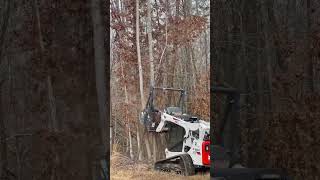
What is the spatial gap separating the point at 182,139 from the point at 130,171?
6.71ft

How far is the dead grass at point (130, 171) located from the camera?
7391 millimetres

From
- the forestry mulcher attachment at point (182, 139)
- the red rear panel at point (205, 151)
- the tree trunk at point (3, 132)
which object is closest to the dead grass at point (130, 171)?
the forestry mulcher attachment at point (182, 139)

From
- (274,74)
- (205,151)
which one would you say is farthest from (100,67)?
(205,151)

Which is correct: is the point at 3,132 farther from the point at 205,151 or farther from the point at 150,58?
the point at 150,58

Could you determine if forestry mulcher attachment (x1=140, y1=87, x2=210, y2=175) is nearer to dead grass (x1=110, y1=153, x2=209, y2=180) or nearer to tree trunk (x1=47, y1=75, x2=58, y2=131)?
dead grass (x1=110, y1=153, x2=209, y2=180)

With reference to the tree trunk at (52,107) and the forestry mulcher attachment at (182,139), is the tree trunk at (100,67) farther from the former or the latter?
the forestry mulcher attachment at (182,139)

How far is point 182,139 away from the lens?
6.88 metres

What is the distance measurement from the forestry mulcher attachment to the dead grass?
172 millimetres

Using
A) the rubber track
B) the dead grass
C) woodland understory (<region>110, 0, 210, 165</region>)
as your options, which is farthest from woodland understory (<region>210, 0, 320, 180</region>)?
woodland understory (<region>110, 0, 210, 165</region>)

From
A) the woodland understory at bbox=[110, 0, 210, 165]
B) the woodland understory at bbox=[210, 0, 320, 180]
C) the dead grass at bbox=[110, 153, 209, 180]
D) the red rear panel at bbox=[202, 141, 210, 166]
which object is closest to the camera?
the woodland understory at bbox=[210, 0, 320, 180]

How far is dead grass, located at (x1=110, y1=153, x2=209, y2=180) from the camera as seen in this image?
7.39 metres

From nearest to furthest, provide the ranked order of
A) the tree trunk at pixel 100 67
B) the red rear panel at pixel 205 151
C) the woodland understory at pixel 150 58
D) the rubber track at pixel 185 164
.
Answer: the tree trunk at pixel 100 67 < the red rear panel at pixel 205 151 < the rubber track at pixel 185 164 < the woodland understory at pixel 150 58

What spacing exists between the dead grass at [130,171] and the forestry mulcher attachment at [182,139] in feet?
0.57

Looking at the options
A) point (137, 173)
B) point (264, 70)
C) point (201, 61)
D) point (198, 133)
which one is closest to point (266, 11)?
point (264, 70)
